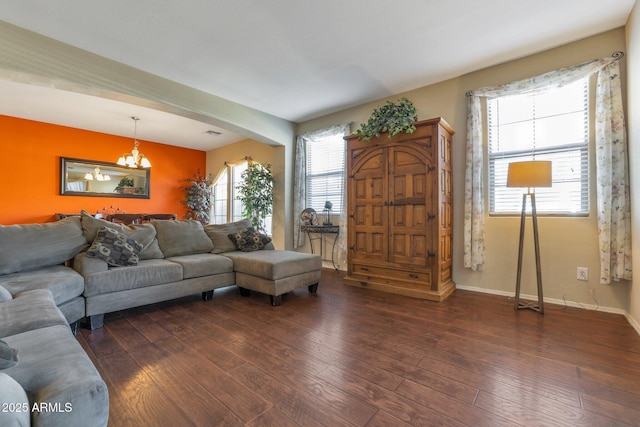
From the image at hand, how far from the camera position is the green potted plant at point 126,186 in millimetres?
6180

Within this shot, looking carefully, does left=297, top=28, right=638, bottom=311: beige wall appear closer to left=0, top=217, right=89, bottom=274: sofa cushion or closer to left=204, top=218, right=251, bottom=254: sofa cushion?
left=204, top=218, right=251, bottom=254: sofa cushion

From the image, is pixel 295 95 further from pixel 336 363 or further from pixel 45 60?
pixel 336 363

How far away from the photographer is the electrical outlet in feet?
9.33

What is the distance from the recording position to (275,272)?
9.70ft

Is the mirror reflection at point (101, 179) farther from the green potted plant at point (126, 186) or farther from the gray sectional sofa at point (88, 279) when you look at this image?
the gray sectional sofa at point (88, 279)

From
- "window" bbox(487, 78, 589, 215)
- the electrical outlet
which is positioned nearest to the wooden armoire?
"window" bbox(487, 78, 589, 215)

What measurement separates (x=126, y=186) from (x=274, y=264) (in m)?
5.18

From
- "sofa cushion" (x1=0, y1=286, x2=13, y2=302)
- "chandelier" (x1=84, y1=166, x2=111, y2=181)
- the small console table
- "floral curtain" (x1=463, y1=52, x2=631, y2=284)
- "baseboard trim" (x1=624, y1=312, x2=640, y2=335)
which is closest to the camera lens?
"sofa cushion" (x1=0, y1=286, x2=13, y2=302)

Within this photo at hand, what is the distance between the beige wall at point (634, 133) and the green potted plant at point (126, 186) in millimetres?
7908

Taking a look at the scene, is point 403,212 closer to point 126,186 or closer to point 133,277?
point 133,277

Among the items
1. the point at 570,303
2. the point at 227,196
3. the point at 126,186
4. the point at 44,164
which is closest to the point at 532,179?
the point at 570,303

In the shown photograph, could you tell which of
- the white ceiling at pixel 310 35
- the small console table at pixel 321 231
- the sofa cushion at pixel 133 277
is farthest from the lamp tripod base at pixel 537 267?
the sofa cushion at pixel 133 277

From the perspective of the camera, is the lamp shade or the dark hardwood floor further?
the lamp shade

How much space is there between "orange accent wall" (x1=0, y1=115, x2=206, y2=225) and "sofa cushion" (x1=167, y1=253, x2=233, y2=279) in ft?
13.1
